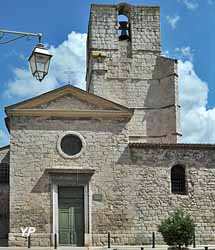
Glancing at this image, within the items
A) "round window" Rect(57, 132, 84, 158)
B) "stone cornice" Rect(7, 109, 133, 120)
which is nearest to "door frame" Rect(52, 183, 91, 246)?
"round window" Rect(57, 132, 84, 158)

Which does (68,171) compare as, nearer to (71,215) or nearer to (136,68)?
(71,215)

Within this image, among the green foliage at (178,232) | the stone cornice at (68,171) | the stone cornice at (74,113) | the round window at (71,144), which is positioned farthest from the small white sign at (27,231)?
the green foliage at (178,232)

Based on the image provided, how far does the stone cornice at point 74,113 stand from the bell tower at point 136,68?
8.41m

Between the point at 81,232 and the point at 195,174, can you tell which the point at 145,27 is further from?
the point at 81,232

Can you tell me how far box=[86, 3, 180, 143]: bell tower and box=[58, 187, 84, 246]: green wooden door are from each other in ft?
32.3

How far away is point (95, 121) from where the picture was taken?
2558 cm

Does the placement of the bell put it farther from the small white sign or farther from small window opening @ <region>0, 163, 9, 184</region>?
the small white sign

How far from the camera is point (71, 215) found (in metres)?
24.8

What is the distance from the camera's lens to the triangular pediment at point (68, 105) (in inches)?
992

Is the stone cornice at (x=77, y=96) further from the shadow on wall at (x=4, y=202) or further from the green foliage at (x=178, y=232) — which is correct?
the green foliage at (x=178, y=232)

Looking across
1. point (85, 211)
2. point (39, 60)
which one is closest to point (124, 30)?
point (85, 211)

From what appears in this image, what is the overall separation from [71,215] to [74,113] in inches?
194

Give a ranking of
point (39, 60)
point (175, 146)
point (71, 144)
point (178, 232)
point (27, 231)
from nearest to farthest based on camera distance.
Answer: point (39, 60)
point (178, 232)
point (27, 231)
point (71, 144)
point (175, 146)

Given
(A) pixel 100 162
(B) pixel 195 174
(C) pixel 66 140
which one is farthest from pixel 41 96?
(B) pixel 195 174
